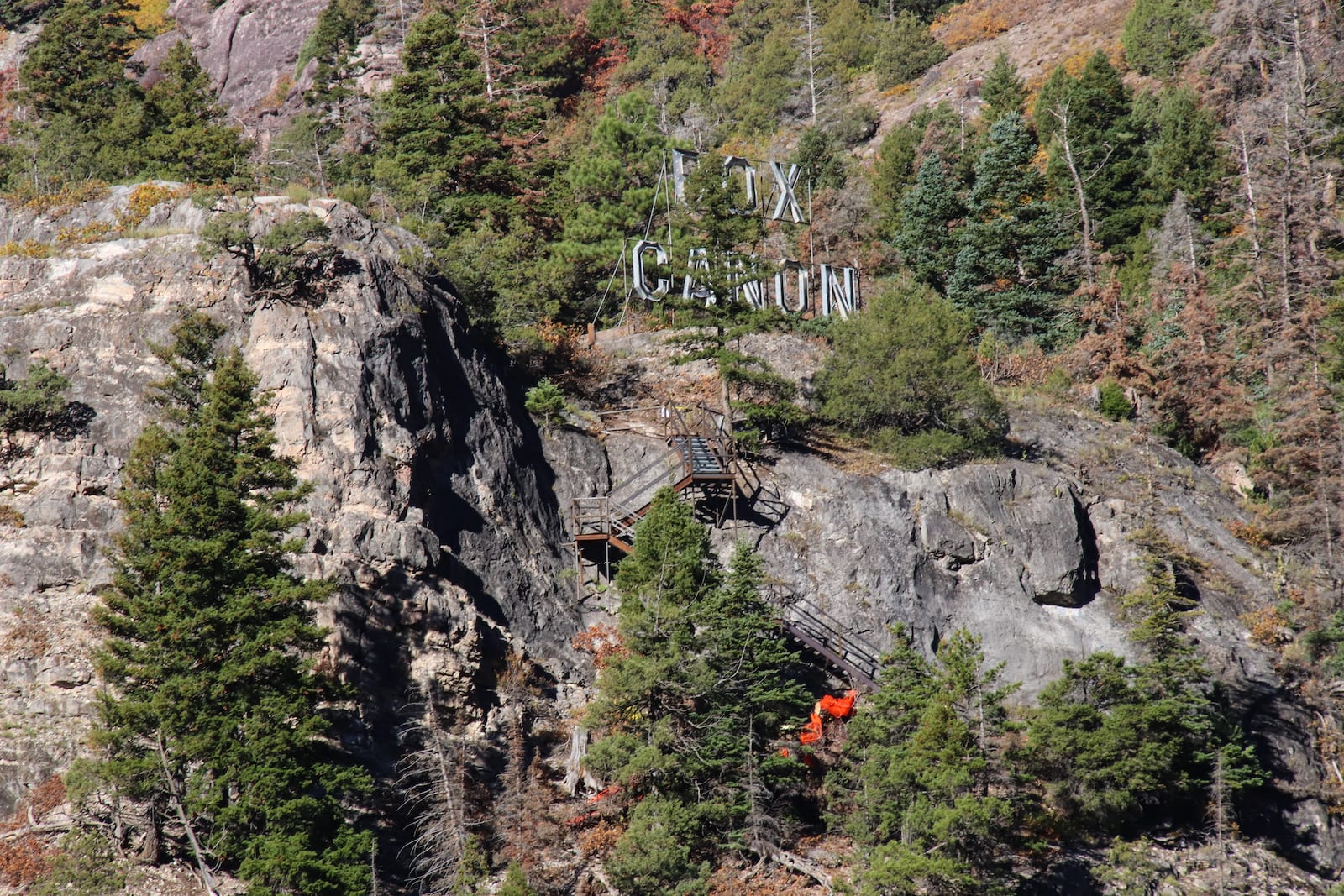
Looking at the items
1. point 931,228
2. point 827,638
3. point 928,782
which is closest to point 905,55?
point 931,228

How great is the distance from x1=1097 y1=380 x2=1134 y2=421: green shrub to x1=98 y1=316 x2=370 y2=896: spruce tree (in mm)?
29106

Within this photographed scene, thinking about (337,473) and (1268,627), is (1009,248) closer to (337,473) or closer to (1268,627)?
(1268,627)

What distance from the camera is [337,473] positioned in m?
30.5

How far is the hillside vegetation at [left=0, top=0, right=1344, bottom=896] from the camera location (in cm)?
2489

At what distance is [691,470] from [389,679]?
10013 mm

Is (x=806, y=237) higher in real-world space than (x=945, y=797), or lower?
higher

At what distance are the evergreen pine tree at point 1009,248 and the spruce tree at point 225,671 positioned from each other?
32616mm

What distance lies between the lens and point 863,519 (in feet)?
118

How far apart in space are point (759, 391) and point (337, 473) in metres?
14.9

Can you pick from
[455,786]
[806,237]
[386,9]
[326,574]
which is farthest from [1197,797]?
[386,9]

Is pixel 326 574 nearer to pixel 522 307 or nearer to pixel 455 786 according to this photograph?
pixel 455 786

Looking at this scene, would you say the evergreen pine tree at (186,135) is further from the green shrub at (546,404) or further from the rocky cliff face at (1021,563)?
the rocky cliff face at (1021,563)

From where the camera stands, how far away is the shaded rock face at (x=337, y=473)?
2797 cm

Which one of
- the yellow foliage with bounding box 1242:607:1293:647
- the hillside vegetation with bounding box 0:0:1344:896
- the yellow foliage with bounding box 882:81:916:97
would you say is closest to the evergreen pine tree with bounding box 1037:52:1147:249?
the hillside vegetation with bounding box 0:0:1344:896
